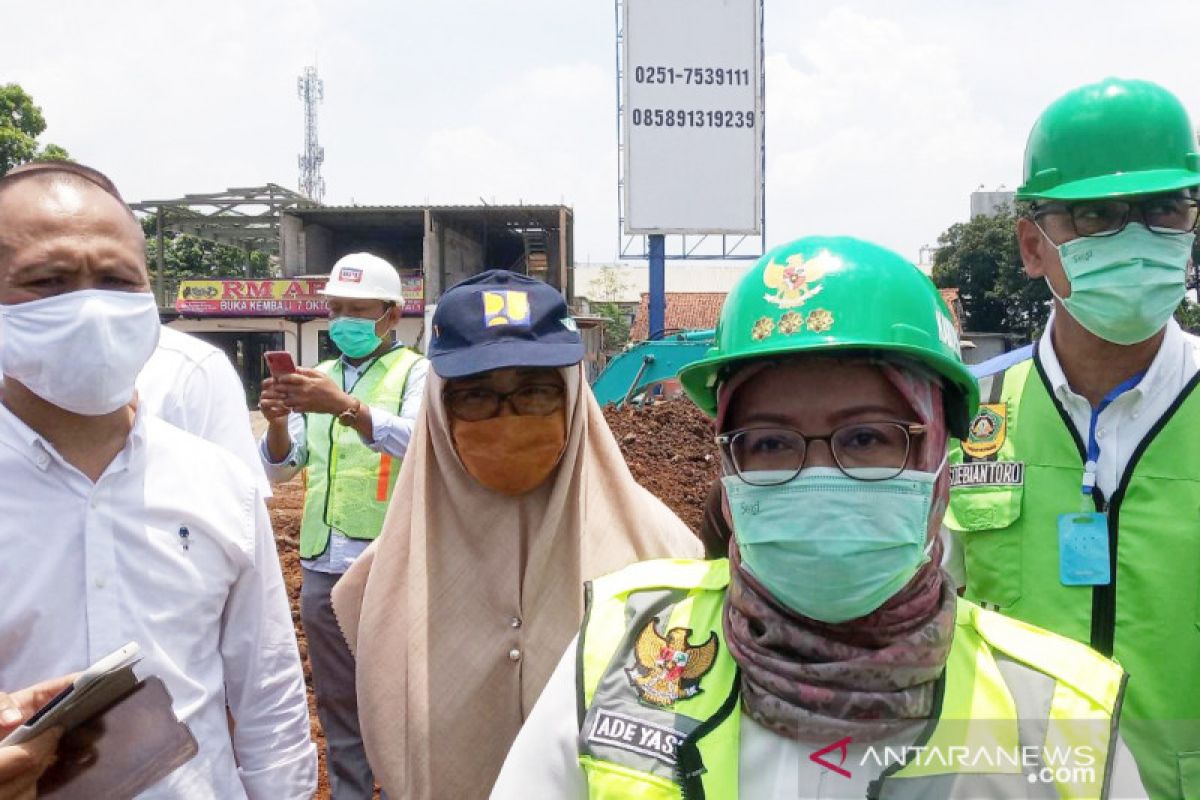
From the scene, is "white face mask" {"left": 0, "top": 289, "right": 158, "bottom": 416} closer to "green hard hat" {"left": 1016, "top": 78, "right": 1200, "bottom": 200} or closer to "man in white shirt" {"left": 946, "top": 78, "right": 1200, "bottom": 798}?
"man in white shirt" {"left": 946, "top": 78, "right": 1200, "bottom": 798}

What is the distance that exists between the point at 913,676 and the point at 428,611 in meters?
1.21

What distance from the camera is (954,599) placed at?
137 centimetres

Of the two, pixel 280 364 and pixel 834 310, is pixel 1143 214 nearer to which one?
pixel 834 310

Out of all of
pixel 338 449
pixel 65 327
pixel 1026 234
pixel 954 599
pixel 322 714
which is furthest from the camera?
pixel 338 449

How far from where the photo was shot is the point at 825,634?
1346 mm

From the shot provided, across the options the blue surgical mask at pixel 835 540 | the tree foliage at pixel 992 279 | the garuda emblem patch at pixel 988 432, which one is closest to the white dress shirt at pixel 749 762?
the blue surgical mask at pixel 835 540

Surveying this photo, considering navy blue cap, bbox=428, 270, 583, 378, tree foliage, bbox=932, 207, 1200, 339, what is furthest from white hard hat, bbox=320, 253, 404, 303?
tree foliage, bbox=932, 207, 1200, 339

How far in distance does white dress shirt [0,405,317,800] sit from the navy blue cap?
1.79 feet

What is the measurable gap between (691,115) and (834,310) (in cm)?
1864

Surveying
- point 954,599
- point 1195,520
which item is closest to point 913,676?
point 954,599

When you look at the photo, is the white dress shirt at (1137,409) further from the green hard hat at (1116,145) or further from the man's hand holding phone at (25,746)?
the man's hand holding phone at (25,746)

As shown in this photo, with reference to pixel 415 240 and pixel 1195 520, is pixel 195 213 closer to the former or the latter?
pixel 415 240

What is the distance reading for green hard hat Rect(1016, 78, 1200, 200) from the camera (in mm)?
2135

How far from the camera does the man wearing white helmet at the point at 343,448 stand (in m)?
3.84
